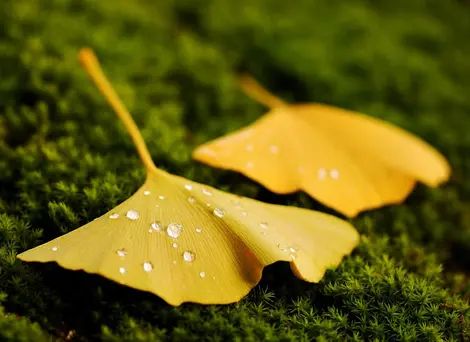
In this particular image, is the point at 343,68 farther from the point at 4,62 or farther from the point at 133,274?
the point at 133,274

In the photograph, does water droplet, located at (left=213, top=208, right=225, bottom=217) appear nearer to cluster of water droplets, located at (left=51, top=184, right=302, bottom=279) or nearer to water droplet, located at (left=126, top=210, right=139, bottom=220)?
cluster of water droplets, located at (left=51, top=184, right=302, bottom=279)

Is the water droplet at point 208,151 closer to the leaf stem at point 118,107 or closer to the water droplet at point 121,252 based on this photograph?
the leaf stem at point 118,107

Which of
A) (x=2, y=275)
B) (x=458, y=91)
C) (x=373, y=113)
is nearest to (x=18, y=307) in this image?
(x=2, y=275)

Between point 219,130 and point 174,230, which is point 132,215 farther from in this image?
point 219,130

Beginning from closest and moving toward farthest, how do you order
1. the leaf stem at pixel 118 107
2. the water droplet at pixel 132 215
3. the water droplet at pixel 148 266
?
the water droplet at pixel 148 266, the water droplet at pixel 132 215, the leaf stem at pixel 118 107

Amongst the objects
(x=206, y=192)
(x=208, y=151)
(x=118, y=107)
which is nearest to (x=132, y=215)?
(x=206, y=192)

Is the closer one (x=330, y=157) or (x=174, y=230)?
(x=174, y=230)

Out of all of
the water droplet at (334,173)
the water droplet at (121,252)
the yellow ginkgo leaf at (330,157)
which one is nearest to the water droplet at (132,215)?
the water droplet at (121,252)
